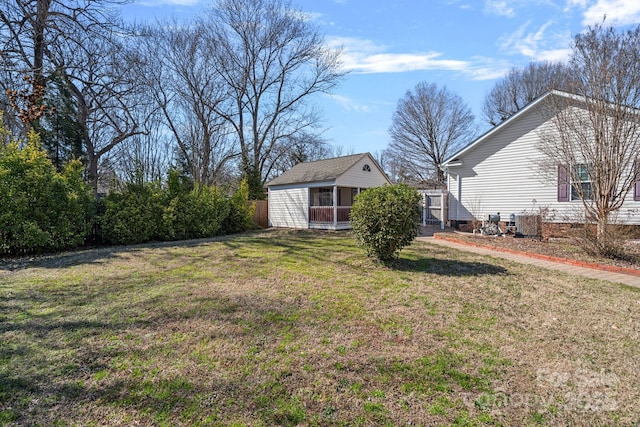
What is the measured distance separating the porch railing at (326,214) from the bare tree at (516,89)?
57.2 ft

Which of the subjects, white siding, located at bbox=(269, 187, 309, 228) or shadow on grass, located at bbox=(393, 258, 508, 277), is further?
white siding, located at bbox=(269, 187, 309, 228)

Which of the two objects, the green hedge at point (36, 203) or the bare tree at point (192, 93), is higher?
the bare tree at point (192, 93)

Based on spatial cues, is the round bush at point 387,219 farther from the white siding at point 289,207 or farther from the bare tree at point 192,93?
the bare tree at point 192,93

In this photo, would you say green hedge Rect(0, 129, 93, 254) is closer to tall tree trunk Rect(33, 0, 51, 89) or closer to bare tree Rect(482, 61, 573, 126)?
tall tree trunk Rect(33, 0, 51, 89)

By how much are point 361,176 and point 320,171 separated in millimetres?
2208

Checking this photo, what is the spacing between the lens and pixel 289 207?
714 inches

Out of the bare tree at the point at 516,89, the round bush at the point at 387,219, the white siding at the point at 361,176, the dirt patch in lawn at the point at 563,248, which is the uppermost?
the bare tree at the point at 516,89

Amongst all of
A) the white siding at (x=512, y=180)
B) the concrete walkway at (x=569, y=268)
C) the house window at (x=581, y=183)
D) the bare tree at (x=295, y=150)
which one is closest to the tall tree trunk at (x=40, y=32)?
the concrete walkway at (x=569, y=268)

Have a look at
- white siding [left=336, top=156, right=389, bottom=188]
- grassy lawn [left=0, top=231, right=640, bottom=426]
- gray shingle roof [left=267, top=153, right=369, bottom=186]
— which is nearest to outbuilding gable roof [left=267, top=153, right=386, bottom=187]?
gray shingle roof [left=267, top=153, right=369, bottom=186]

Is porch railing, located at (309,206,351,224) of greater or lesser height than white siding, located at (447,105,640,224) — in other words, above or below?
below

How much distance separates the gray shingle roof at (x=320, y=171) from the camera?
52.9 ft

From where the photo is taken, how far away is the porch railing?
16234 mm

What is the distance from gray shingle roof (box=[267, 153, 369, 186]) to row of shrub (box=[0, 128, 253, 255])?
424 cm

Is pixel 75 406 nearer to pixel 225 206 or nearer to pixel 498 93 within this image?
pixel 225 206
